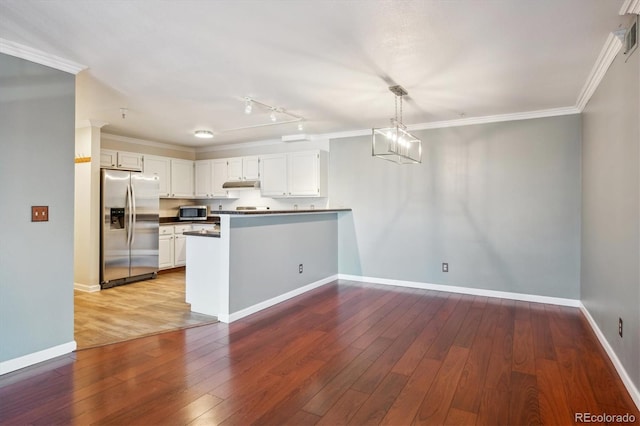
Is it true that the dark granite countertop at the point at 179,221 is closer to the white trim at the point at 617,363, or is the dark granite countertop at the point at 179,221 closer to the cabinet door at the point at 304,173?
the cabinet door at the point at 304,173

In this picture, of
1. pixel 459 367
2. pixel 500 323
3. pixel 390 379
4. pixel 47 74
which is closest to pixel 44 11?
pixel 47 74

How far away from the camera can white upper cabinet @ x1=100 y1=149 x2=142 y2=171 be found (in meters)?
5.83

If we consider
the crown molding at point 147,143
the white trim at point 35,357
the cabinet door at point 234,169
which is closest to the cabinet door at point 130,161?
the crown molding at point 147,143

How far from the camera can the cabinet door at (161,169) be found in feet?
21.2

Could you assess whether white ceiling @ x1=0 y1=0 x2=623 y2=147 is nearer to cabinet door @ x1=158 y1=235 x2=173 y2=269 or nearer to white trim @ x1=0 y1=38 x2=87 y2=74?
white trim @ x1=0 y1=38 x2=87 y2=74

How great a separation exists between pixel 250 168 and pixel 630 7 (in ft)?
18.3

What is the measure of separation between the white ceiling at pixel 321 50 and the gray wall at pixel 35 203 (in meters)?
0.35

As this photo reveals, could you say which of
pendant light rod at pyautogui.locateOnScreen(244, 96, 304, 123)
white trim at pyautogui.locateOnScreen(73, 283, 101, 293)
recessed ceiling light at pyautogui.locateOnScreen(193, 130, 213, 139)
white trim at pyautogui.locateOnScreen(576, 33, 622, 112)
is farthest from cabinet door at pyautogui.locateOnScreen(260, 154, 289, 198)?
white trim at pyautogui.locateOnScreen(576, 33, 622, 112)

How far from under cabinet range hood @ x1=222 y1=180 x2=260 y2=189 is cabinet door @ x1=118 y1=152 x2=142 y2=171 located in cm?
154

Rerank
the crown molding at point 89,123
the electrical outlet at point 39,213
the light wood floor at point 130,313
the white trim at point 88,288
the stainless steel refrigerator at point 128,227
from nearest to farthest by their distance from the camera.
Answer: the electrical outlet at point 39,213, the light wood floor at point 130,313, the crown molding at point 89,123, the white trim at point 88,288, the stainless steel refrigerator at point 128,227

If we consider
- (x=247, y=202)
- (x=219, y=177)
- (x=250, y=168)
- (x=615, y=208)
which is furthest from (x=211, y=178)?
(x=615, y=208)

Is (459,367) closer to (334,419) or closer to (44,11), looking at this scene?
(334,419)

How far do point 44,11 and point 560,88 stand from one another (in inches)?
176

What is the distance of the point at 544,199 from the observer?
455cm
